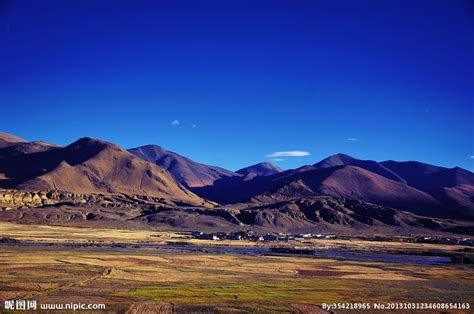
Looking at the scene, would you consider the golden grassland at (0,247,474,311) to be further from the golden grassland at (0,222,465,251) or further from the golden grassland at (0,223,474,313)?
the golden grassland at (0,222,465,251)

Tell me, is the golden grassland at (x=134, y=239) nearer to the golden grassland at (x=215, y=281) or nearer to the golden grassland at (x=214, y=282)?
the golden grassland at (x=214, y=282)

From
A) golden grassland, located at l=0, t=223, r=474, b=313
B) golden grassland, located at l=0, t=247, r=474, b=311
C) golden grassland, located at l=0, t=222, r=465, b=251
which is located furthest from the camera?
golden grassland, located at l=0, t=222, r=465, b=251

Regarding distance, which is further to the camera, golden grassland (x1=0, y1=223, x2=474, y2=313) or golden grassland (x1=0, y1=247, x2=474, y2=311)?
golden grassland (x1=0, y1=247, x2=474, y2=311)

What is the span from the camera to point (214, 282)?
192 ft

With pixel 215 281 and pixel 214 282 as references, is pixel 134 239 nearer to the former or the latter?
pixel 215 281

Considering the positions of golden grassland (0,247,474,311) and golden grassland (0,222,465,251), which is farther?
golden grassland (0,222,465,251)

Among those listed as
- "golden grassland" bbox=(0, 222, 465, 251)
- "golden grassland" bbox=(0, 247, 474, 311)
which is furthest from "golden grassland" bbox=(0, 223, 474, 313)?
"golden grassland" bbox=(0, 222, 465, 251)

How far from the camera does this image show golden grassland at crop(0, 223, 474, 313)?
44406 millimetres

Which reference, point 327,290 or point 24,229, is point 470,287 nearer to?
point 327,290

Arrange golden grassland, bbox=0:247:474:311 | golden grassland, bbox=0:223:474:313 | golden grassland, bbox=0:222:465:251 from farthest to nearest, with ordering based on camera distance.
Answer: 1. golden grassland, bbox=0:222:465:251
2. golden grassland, bbox=0:247:474:311
3. golden grassland, bbox=0:223:474:313

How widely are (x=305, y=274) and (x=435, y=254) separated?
63.4m

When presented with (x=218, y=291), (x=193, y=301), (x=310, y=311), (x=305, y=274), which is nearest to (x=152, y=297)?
(x=193, y=301)

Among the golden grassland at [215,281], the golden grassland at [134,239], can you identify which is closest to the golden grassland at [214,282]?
the golden grassland at [215,281]

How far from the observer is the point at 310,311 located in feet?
138
